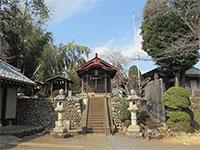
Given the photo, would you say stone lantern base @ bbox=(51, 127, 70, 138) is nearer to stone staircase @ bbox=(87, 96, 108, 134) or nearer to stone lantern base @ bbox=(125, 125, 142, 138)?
stone staircase @ bbox=(87, 96, 108, 134)

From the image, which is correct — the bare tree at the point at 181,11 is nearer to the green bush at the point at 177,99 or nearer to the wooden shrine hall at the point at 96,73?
the green bush at the point at 177,99

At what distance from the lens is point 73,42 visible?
32.9 m

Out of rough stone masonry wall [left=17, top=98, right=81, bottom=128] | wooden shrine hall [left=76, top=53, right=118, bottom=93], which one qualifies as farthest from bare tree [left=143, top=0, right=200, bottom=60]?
rough stone masonry wall [left=17, top=98, right=81, bottom=128]

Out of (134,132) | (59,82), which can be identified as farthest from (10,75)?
(59,82)

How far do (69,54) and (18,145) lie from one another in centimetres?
2587

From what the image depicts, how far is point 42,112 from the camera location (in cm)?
1224

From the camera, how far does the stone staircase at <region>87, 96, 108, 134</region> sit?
980cm

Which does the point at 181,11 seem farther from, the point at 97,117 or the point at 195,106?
the point at 97,117

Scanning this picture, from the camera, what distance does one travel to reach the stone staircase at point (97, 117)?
9805 millimetres

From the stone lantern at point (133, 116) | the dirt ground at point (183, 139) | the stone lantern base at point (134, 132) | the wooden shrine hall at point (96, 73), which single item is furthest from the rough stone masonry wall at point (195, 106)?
the wooden shrine hall at point (96, 73)

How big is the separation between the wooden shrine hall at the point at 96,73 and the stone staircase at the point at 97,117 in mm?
3311

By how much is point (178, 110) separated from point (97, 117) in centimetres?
536

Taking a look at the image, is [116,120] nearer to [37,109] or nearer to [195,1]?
[37,109]

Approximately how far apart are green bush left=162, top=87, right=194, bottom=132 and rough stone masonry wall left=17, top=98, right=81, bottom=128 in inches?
261
